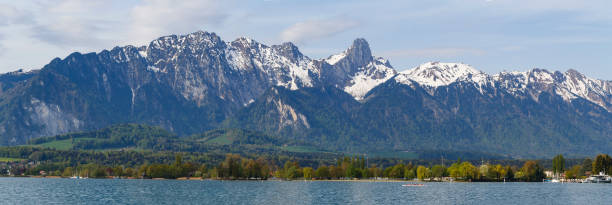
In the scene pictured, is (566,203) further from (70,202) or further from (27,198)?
(27,198)

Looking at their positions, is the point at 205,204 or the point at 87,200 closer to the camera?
the point at 205,204

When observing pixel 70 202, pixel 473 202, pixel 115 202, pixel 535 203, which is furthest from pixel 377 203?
pixel 70 202

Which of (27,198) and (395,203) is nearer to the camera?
(395,203)

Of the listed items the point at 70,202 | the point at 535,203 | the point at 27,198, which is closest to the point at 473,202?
the point at 535,203

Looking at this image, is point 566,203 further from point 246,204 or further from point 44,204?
point 44,204

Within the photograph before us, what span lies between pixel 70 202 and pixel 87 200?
9.43m

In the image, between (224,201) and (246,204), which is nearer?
(246,204)

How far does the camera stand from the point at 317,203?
187 m

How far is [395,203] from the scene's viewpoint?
610ft

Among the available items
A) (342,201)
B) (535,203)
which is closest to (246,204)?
(342,201)

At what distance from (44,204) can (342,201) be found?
7833 centimetres

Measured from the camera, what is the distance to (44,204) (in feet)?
588

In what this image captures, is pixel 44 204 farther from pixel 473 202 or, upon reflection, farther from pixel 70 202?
pixel 473 202

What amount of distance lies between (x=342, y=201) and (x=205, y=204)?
38172 millimetres
